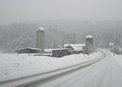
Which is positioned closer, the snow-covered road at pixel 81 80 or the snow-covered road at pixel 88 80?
the snow-covered road at pixel 81 80

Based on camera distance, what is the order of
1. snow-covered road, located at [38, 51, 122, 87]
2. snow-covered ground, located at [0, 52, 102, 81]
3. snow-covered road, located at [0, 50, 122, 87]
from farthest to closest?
snow-covered ground, located at [0, 52, 102, 81] < snow-covered road, located at [38, 51, 122, 87] < snow-covered road, located at [0, 50, 122, 87]

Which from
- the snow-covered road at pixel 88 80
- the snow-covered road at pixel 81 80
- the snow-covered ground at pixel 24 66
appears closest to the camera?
the snow-covered road at pixel 81 80

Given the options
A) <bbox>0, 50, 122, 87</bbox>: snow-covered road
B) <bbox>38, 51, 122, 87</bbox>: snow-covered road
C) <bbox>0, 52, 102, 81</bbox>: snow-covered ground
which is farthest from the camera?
<bbox>0, 52, 102, 81</bbox>: snow-covered ground

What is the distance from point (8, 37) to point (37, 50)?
68.3 metres

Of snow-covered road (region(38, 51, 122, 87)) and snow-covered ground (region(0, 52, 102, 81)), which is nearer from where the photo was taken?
snow-covered road (region(38, 51, 122, 87))

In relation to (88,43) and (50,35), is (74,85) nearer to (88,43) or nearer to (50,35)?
(88,43)

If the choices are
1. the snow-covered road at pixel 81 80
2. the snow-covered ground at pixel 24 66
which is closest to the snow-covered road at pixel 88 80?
the snow-covered road at pixel 81 80

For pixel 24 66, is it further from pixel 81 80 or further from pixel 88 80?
pixel 88 80

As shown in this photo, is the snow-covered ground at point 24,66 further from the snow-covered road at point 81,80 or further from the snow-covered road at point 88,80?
the snow-covered road at point 88,80

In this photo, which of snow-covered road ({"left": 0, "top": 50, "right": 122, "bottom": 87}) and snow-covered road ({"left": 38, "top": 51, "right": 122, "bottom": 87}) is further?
snow-covered road ({"left": 38, "top": 51, "right": 122, "bottom": 87})

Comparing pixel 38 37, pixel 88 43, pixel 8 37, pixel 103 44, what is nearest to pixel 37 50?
pixel 38 37

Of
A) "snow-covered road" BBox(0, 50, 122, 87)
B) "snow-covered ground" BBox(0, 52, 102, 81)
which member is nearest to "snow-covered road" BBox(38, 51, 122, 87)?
"snow-covered road" BBox(0, 50, 122, 87)

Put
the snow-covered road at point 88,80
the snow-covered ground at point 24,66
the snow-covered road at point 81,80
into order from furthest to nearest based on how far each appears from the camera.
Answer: the snow-covered ground at point 24,66
the snow-covered road at point 88,80
the snow-covered road at point 81,80

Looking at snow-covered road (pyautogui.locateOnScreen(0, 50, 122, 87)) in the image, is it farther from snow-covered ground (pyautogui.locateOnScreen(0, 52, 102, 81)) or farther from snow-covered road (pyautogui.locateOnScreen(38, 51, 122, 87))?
snow-covered ground (pyautogui.locateOnScreen(0, 52, 102, 81))
